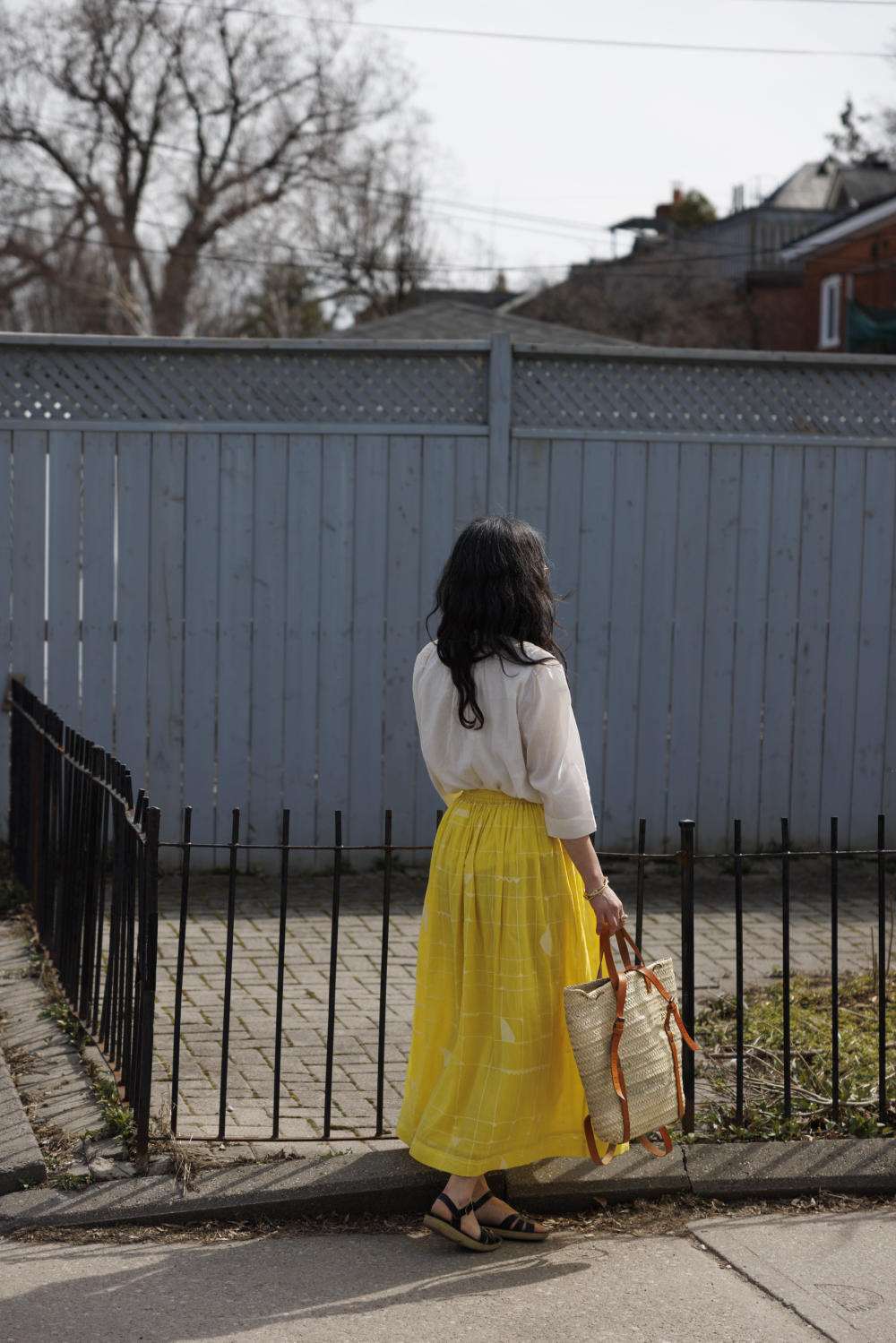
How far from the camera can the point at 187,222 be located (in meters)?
35.4

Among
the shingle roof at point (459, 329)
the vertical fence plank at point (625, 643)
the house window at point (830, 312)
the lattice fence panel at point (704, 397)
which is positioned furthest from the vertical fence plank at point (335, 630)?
the house window at point (830, 312)

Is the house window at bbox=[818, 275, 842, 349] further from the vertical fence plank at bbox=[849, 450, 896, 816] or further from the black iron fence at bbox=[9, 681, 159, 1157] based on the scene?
the black iron fence at bbox=[9, 681, 159, 1157]

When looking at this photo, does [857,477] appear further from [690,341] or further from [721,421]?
[690,341]

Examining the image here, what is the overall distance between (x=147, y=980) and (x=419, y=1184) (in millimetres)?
938

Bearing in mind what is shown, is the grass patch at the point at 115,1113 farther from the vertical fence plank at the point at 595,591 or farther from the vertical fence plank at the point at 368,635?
the vertical fence plank at the point at 595,591

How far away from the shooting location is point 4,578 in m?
7.29

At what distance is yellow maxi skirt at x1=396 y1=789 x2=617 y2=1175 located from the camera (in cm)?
361

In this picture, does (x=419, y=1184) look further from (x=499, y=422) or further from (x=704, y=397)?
(x=704, y=397)

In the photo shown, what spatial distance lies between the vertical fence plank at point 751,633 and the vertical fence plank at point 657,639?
12.2 inches

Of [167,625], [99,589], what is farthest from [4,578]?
[167,625]

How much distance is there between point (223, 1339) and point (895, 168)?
4575cm

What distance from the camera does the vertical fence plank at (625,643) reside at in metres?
7.64

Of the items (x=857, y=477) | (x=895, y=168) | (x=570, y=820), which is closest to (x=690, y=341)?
(x=895, y=168)

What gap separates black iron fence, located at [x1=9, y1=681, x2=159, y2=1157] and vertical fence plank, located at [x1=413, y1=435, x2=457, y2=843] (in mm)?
1861
